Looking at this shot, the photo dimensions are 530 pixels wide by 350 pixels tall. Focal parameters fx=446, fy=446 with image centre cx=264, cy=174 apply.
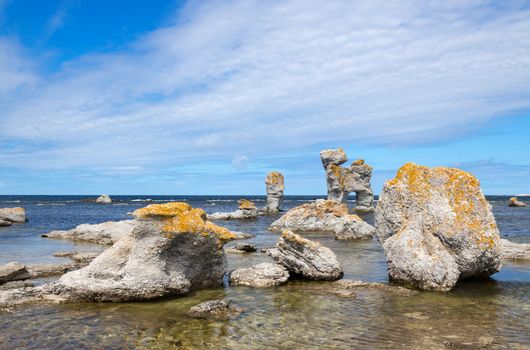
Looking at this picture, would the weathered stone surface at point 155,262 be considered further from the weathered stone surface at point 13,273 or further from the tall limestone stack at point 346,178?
the tall limestone stack at point 346,178

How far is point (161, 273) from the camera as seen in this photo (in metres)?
14.6

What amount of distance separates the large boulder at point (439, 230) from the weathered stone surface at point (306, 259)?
226 cm

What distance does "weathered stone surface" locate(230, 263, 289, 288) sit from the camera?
1669 cm

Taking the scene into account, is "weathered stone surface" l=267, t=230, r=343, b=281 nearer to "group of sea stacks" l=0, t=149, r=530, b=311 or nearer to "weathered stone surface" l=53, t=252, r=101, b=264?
"group of sea stacks" l=0, t=149, r=530, b=311

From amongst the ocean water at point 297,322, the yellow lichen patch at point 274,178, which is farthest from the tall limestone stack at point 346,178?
the ocean water at point 297,322

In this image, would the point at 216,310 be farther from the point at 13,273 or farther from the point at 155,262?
the point at 13,273

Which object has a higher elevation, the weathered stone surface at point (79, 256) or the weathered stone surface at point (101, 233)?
the weathered stone surface at point (101, 233)

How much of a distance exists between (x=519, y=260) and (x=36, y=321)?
853 inches

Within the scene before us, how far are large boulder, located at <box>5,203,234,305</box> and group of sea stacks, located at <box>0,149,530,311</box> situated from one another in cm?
3

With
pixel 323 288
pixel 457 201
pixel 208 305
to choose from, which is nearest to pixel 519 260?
pixel 457 201

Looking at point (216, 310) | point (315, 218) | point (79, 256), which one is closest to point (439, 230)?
point (216, 310)

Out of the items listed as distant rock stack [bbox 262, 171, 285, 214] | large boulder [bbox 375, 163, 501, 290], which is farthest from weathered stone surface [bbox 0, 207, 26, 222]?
large boulder [bbox 375, 163, 501, 290]

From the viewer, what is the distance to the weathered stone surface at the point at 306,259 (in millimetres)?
17625

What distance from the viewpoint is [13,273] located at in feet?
56.2
